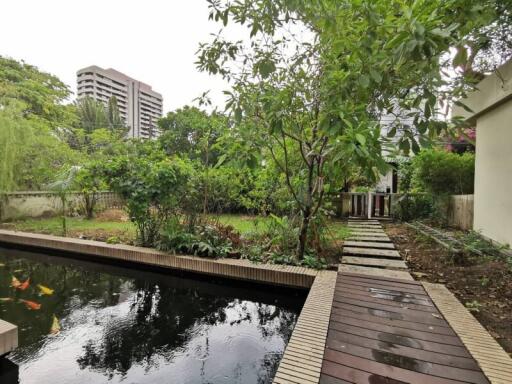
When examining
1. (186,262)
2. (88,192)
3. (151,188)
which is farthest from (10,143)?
(186,262)

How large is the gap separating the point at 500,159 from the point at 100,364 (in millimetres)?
6128

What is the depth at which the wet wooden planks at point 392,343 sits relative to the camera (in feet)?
5.53

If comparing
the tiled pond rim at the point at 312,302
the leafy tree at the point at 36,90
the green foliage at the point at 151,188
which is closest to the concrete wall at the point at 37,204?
the leafy tree at the point at 36,90

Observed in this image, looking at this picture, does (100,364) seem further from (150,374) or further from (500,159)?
(500,159)

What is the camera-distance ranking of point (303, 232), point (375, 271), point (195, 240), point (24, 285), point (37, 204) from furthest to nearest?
point (37, 204) → point (195, 240) → point (303, 232) → point (24, 285) → point (375, 271)

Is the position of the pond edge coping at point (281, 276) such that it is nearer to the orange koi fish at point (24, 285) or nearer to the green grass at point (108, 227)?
the green grass at point (108, 227)

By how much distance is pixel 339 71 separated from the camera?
2.52 meters

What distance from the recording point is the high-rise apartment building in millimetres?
36406

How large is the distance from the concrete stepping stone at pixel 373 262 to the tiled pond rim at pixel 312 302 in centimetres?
20

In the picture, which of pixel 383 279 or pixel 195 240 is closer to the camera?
pixel 383 279

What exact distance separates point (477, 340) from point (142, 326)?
3046 millimetres

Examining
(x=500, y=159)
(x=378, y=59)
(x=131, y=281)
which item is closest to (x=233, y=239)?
(x=131, y=281)

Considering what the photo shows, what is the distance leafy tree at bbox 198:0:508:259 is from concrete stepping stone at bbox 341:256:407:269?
0.69 meters

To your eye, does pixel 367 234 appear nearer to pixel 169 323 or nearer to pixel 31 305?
pixel 169 323
